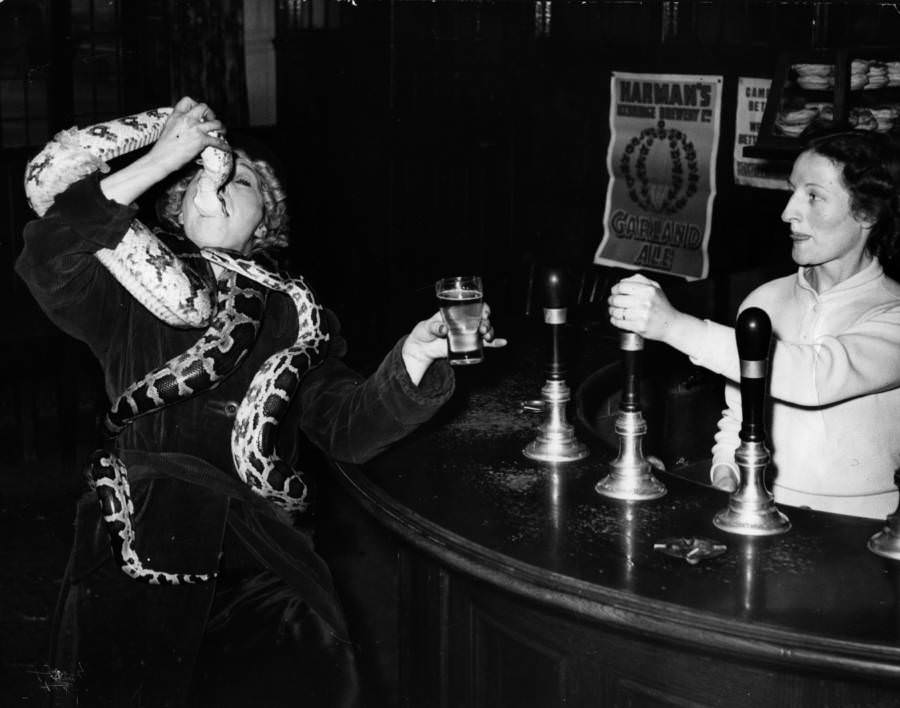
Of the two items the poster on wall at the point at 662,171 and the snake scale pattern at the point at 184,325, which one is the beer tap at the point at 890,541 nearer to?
the snake scale pattern at the point at 184,325

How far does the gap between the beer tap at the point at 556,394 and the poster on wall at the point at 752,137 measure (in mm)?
4257

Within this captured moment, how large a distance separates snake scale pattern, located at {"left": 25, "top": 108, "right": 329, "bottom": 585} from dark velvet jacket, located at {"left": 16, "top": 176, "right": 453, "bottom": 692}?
38 mm

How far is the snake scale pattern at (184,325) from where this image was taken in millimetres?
2309

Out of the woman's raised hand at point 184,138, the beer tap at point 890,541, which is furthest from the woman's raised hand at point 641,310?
the woman's raised hand at point 184,138

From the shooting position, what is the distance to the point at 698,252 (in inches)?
271

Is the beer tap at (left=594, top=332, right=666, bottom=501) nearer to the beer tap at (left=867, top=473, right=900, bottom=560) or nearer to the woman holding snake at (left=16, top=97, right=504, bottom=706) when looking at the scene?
the woman holding snake at (left=16, top=97, right=504, bottom=706)

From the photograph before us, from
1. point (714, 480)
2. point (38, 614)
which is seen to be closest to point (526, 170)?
point (38, 614)

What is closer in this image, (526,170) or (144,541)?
(144,541)

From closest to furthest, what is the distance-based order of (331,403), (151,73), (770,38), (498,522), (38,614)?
(498,522), (331,403), (38,614), (770,38), (151,73)

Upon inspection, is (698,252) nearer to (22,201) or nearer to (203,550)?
(22,201)

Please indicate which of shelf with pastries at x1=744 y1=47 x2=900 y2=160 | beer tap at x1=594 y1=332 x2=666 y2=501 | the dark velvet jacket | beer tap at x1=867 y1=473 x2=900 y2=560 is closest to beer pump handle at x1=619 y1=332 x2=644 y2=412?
beer tap at x1=594 y1=332 x2=666 y2=501

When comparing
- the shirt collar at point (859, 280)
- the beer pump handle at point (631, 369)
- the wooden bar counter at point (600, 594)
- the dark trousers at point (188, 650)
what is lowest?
the dark trousers at point (188, 650)

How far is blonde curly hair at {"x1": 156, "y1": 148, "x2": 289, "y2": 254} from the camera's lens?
256 cm

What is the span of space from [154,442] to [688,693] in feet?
3.72
